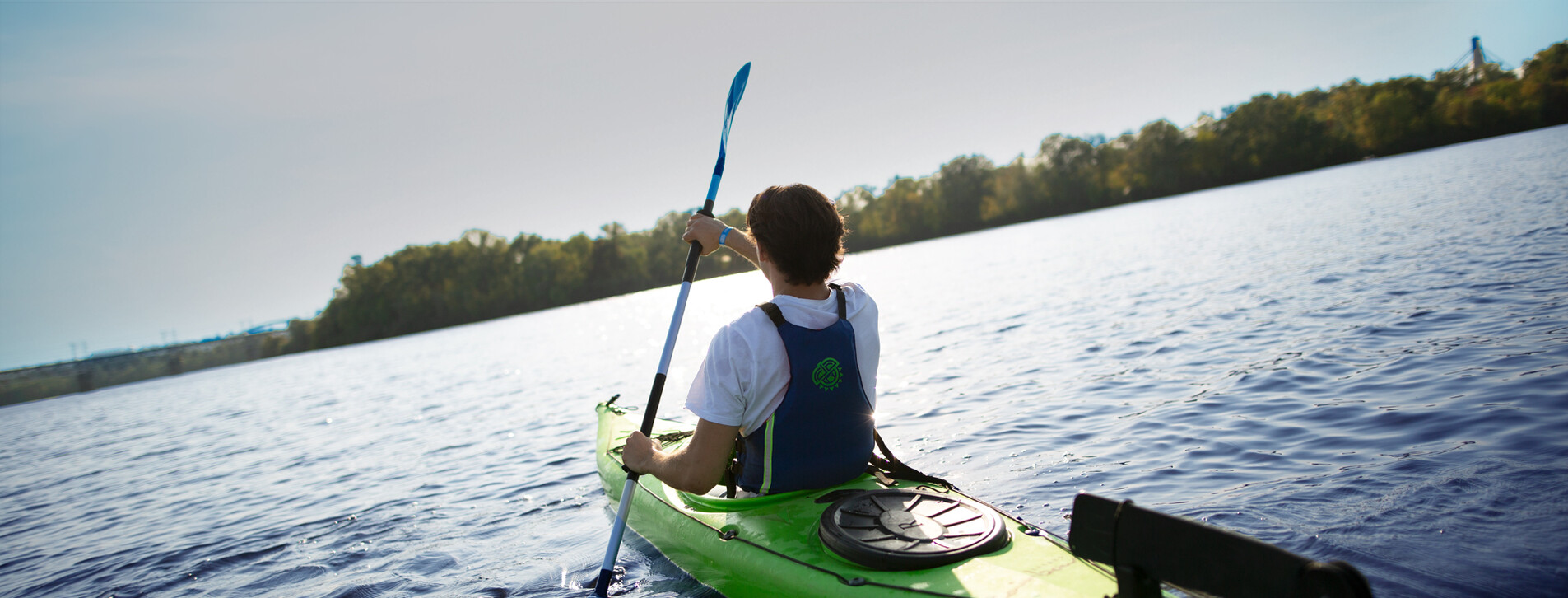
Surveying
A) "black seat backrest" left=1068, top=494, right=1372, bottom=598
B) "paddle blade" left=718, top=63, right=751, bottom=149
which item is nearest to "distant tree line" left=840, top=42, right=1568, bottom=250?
"paddle blade" left=718, top=63, right=751, bottom=149

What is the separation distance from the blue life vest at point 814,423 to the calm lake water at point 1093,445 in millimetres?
1220

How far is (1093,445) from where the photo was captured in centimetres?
641

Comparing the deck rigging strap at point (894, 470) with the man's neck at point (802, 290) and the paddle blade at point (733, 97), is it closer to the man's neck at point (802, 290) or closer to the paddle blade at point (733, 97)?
the man's neck at point (802, 290)

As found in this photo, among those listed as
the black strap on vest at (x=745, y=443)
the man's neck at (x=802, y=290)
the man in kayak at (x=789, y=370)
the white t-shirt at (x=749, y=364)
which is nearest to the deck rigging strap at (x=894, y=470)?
the black strap on vest at (x=745, y=443)

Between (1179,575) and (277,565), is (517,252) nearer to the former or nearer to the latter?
(277,565)

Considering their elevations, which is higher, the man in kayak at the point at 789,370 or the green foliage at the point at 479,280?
the green foliage at the point at 479,280

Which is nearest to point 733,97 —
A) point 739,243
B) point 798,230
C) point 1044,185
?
point 739,243

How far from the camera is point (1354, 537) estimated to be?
4.00 m

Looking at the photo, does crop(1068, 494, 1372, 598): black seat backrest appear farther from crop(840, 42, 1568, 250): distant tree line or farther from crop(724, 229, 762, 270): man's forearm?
crop(840, 42, 1568, 250): distant tree line

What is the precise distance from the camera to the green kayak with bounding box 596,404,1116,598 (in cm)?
285

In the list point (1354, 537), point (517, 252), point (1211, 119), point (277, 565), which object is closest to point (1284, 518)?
point (1354, 537)

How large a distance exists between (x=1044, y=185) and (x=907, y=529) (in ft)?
310

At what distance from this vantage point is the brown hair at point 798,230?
3.12 m

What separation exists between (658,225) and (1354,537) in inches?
3814
